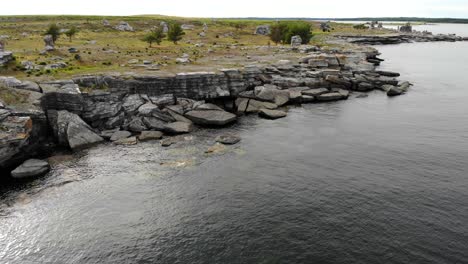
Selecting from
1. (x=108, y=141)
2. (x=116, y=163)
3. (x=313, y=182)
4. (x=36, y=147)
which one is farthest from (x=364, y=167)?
(x=36, y=147)

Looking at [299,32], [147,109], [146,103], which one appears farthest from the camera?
[299,32]

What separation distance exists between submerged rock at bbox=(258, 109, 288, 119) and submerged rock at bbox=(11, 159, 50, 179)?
4138 centimetres

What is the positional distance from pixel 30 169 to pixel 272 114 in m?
44.6

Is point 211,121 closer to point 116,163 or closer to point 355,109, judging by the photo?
point 116,163

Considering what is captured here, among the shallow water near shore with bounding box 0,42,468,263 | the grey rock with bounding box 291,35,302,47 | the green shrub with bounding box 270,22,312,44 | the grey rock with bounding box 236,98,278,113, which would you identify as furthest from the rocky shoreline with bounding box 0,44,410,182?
the green shrub with bounding box 270,22,312,44

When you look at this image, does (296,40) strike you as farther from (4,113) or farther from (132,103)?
(4,113)

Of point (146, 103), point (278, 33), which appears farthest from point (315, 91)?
point (278, 33)

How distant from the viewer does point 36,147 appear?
58719 mm

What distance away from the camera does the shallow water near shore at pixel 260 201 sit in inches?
1312

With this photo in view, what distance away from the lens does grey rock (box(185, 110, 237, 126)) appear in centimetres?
6981

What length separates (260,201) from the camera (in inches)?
1640

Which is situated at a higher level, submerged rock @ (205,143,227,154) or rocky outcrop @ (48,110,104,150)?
rocky outcrop @ (48,110,104,150)

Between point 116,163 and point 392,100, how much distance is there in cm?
6672

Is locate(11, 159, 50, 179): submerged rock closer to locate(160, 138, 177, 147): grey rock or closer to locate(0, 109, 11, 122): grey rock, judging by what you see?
locate(0, 109, 11, 122): grey rock
